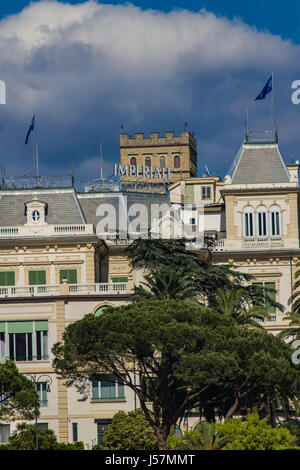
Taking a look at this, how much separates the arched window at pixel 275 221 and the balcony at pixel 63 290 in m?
19.6

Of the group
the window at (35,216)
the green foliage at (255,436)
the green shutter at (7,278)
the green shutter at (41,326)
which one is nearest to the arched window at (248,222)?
the window at (35,216)

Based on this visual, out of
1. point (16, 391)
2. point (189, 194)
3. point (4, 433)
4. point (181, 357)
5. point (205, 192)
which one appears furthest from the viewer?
point (205, 192)

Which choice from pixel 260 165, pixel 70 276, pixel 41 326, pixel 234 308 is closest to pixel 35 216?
pixel 70 276

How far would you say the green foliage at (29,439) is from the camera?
82.5 meters

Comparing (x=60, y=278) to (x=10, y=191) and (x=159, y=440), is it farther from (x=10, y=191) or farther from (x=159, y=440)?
(x=159, y=440)

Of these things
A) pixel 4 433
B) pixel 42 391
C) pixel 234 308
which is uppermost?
pixel 234 308

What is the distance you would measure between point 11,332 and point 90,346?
13.8 metres

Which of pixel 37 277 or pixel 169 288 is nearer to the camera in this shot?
pixel 169 288

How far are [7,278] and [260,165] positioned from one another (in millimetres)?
24079

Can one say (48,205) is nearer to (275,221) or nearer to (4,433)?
(275,221)

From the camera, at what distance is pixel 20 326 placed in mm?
94688

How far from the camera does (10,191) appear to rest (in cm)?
11238

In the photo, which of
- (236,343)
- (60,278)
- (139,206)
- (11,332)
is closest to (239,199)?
(139,206)

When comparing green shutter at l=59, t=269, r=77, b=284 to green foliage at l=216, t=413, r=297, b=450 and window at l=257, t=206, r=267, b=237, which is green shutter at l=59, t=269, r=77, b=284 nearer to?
window at l=257, t=206, r=267, b=237
